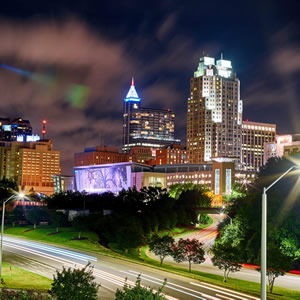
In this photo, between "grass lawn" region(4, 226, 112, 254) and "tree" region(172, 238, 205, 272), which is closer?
"tree" region(172, 238, 205, 272)

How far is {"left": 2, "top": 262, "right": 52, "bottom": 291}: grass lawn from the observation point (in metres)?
44.2

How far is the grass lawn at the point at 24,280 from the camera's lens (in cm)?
4425

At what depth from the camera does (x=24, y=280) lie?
48.2 metres

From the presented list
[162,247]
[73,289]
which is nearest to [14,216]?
[162,247]

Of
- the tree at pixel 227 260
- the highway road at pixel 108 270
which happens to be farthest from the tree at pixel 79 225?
the tree at pixel 227 260

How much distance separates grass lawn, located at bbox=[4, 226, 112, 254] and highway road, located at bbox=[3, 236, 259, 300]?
6464 millimetres

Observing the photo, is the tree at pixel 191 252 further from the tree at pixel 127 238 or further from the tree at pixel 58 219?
the tree at pixel 58 219

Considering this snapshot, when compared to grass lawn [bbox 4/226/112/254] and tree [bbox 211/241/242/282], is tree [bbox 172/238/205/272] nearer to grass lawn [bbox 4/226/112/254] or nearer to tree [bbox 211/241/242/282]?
tree [bbox 211/241/242/282]

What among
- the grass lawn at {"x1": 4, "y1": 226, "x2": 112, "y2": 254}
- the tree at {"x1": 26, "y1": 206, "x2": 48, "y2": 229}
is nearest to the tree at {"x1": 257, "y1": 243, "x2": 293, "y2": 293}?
the grass lawn at {"x1": 4, "y1": 226, "x2": 112, "y2": 254}

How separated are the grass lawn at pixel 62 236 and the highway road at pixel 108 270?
255 inches

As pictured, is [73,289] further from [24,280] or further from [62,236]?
[62,236]

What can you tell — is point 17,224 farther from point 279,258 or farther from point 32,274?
point 279,258

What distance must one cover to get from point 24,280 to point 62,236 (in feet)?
155

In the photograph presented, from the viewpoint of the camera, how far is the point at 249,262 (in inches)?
2928
